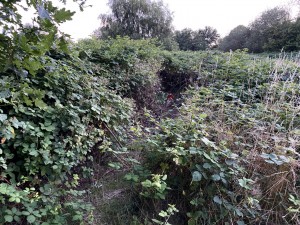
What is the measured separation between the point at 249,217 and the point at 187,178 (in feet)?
1.76

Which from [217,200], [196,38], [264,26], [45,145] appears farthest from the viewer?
[196,38]

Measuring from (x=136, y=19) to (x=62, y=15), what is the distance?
1291cm

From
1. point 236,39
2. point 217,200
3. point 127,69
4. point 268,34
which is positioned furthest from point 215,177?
point 236,39

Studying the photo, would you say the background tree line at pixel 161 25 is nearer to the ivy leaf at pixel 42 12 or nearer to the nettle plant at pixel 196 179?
the nettle plant at pixel 196 179

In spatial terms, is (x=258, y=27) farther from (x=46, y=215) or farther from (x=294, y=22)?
(x=46, y=215)

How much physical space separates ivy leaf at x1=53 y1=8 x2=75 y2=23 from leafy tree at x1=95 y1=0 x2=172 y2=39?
12237mm

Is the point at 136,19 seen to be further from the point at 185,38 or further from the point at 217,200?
the point at 217,200

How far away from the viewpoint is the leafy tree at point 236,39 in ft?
47.5

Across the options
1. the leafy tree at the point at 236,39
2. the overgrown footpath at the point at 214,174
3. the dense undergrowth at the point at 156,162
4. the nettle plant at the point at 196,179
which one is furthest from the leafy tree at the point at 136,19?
the nettle plant at the point at 196,179

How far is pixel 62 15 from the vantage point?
84 centimetres

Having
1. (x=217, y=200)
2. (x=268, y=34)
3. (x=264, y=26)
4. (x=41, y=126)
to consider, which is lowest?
(x=217, y=200)

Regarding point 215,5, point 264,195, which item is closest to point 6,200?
point 264,195

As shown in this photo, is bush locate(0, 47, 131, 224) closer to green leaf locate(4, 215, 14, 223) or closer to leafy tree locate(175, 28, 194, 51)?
green leaf locate(4, 215, 14, 223)

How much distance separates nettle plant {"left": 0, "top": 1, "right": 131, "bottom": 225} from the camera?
0.96m
